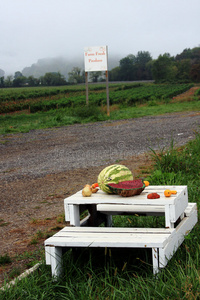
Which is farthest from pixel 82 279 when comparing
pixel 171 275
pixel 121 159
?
pixel 121 159

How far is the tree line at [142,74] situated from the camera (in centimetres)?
7831

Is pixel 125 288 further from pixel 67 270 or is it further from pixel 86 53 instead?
pixel 86 53

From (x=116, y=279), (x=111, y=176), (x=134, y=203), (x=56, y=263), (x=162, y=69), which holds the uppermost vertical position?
(x=162, y=69)

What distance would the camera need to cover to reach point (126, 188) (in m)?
2.94

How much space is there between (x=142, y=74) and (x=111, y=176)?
121m

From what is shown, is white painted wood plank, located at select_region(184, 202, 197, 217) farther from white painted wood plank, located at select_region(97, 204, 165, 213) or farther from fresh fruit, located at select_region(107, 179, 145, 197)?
fresh fruit, located at select_region(107, 179, 145, 197)

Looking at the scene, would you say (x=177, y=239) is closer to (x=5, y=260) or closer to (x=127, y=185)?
(x=127, y=185)

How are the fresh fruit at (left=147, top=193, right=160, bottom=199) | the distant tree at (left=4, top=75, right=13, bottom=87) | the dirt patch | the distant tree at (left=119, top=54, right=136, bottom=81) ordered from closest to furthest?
the fresh fruit at (left=147, top=193, right=160, bottom=199) < the dirt patch < the distant tree at (left=4, top=75, right=13, bottom=87) < the distant tree at (left=119, top=54, right=136, bottom=81)

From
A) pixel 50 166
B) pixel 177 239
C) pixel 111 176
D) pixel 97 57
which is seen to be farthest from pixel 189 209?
pixel 97 57

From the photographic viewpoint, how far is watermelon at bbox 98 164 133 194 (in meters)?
3.14

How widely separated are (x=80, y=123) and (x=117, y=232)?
12.9 metres

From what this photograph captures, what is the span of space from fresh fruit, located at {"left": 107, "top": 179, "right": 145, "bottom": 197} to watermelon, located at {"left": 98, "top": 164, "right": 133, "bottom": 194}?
0.09m

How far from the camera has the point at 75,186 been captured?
5.55 meters

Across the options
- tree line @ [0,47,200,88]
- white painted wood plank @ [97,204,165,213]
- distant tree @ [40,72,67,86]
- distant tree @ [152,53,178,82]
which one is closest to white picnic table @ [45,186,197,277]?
white painted wood plank @ [97,204,165,213]
